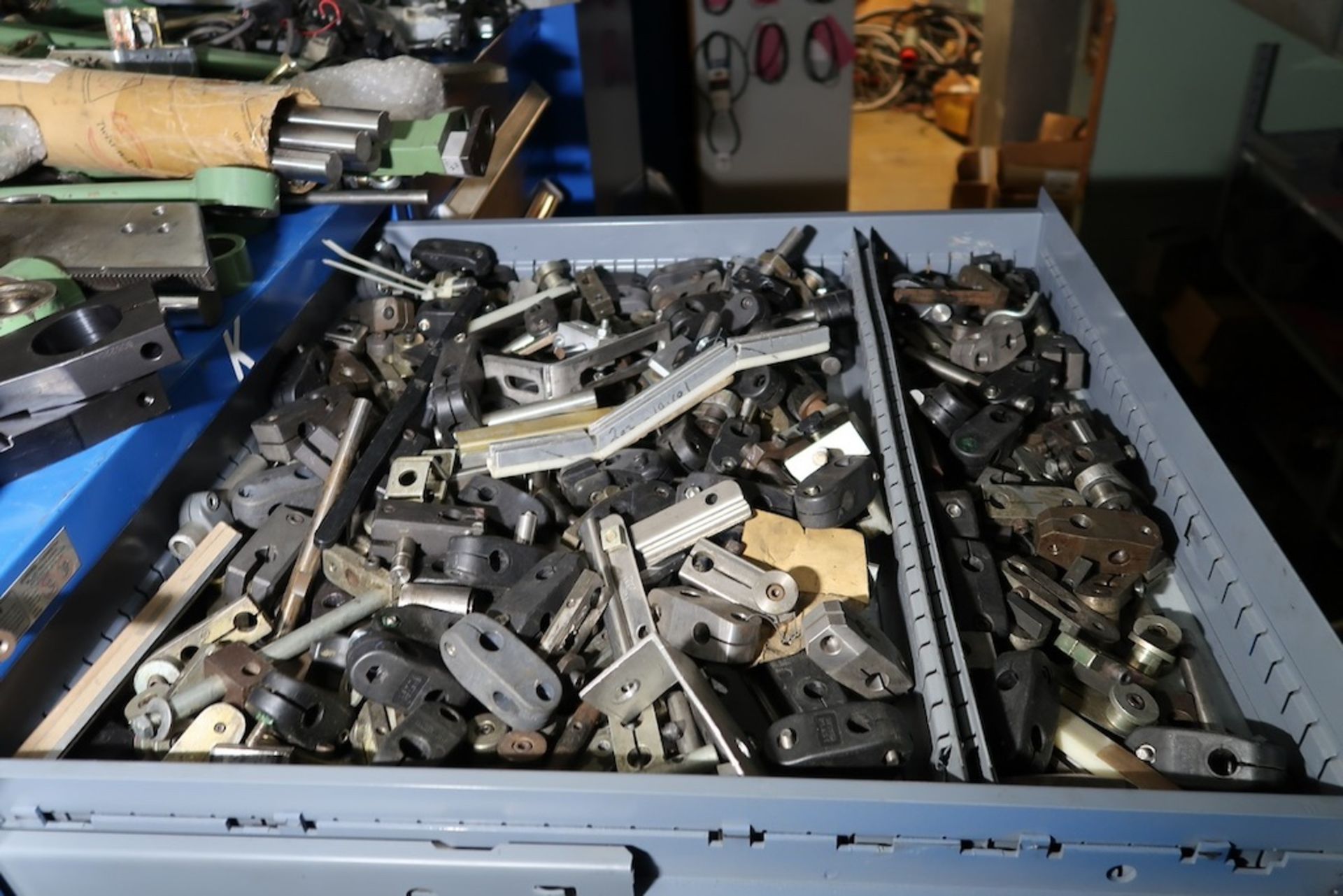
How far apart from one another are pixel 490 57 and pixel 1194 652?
5.31ft

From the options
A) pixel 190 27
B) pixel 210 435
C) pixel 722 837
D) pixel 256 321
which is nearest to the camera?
pixel 722 837

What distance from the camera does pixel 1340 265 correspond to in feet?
7.58

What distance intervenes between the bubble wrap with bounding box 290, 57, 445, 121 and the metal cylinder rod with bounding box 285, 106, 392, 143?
14 centimetres

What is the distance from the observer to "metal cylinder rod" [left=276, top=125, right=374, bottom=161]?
125cm

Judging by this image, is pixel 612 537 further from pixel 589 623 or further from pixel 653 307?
pixel 653 307

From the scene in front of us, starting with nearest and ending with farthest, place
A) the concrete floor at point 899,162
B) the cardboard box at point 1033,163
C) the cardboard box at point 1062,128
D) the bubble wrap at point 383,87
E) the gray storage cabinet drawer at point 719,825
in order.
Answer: the gray storage cabinet drawer at point 719,825 < the bubble wrap at point 383,87 < the cardboard box at point 1033,163 < the cardboard box at point 1062,128 < the concrete floor at point 899,162

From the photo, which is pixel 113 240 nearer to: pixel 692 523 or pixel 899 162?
pixel 692 523

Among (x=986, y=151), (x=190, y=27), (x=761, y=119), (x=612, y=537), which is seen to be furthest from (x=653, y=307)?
(x=986, y=151)

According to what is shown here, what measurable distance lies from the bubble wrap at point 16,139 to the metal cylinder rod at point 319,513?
0.55 metres

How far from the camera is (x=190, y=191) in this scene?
1.28 meters

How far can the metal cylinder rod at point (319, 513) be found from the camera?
3.31 feet

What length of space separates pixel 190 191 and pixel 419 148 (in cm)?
29

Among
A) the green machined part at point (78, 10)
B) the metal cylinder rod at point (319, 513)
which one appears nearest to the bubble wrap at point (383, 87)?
the metal cylinder rod at point (319, 513)

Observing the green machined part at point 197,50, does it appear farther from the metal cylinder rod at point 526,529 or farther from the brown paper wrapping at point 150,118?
the metal cylinder rod at point 526,529
